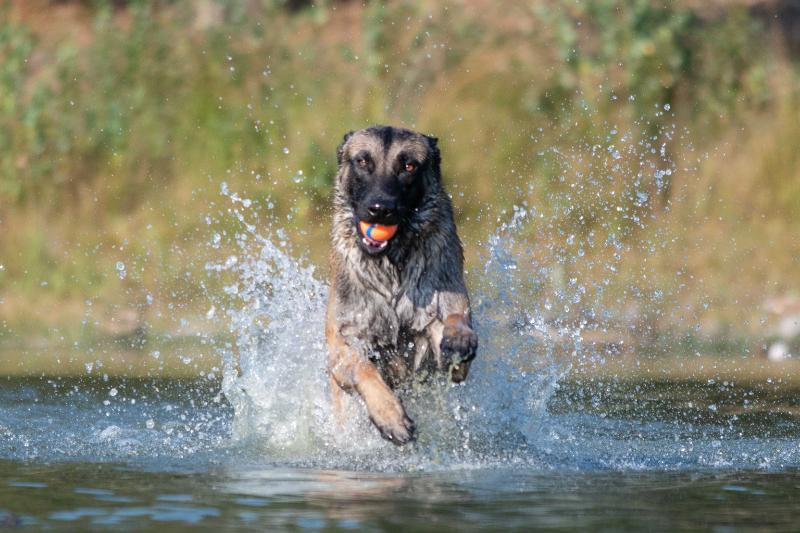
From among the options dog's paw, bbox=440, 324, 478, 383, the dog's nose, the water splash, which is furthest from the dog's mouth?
the water splash

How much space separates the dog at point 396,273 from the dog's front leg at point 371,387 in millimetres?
25

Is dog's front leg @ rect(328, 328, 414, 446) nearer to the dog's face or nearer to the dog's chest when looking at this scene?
the dog's chest

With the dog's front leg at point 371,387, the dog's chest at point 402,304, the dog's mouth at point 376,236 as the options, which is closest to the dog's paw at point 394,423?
the dog's front leg at point 371,387

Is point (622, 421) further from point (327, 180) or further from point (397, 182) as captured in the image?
point (327, 180)

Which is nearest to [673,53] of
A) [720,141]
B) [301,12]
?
[720,141]

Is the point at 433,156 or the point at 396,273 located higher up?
the point at 433,156

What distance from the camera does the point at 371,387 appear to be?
24.1 ft

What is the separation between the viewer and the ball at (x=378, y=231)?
7809 millimetres

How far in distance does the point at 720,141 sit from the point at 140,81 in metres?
6.71

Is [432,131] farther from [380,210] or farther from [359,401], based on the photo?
[380,210]

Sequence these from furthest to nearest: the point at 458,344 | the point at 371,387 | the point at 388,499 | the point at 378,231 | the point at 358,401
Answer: the point at 358,401 → the point at 378,231 → the point at 458,344 → the point at 371,387 → the point at 388,499

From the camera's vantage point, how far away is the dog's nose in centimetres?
765

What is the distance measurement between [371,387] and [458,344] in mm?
516

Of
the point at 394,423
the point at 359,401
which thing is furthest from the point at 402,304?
the point at 394,423
